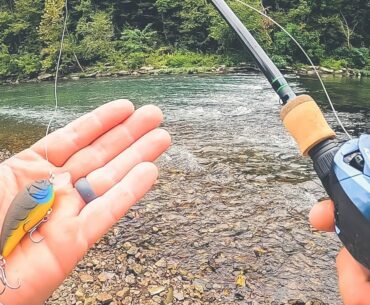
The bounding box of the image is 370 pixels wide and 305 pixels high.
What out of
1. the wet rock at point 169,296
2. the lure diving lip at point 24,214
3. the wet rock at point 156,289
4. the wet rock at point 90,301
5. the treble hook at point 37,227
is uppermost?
the lure diving lip at point 24,214

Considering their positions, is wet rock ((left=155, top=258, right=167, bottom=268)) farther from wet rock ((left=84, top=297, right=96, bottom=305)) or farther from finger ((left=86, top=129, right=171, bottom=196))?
finger ((left=86, top=129, right=171, bottom=196))

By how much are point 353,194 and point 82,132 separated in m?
1.98

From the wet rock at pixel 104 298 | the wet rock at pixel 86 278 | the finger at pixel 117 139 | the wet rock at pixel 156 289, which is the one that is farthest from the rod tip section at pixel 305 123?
the wet rock at pixel 86 278

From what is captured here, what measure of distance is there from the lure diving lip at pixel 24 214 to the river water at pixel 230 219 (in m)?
2.01

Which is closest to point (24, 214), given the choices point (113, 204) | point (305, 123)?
point (113, 204)

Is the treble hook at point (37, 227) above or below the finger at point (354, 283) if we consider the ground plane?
below

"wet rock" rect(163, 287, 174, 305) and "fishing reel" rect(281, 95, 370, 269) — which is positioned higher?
"fishing reel" rect(281, 95, 370, 269)

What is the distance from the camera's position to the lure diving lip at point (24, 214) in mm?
1870

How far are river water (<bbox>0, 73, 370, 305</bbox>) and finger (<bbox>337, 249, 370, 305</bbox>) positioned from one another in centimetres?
248

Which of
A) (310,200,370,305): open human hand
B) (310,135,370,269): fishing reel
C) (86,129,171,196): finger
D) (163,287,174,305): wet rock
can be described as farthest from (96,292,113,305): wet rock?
(310,135,370,269): fishing reel

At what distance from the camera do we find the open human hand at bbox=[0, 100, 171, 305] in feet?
6.13

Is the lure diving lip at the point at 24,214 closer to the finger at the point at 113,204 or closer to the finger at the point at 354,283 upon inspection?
the finger at the point at 113,204

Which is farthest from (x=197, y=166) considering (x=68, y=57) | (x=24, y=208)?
(x=68, y=57)

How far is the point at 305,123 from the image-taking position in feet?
4.81
